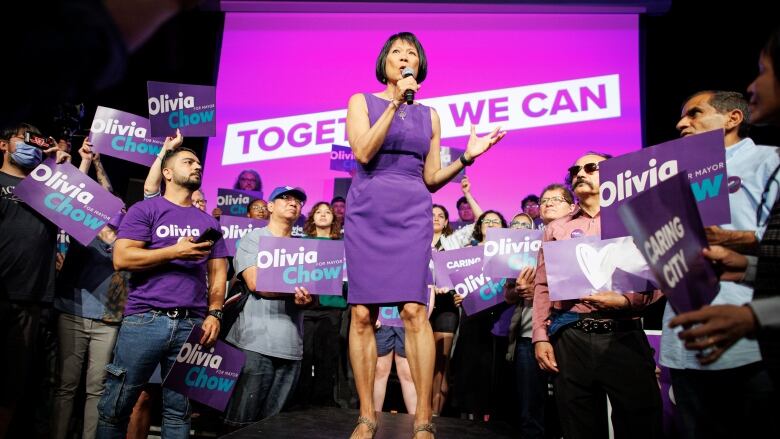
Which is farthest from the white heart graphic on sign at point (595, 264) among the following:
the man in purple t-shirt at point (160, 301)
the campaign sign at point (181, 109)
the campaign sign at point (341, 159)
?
the campaign sign at point (341, 159)

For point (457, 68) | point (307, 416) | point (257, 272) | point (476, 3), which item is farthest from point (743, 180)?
point (476, 3)

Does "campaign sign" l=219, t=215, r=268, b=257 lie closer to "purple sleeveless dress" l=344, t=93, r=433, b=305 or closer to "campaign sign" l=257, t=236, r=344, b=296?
"campaign sign" l=257, t=236, r=344, b=296

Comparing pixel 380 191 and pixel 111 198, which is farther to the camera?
pixel 111 198

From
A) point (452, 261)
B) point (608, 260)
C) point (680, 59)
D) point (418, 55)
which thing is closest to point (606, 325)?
point (608, 260)

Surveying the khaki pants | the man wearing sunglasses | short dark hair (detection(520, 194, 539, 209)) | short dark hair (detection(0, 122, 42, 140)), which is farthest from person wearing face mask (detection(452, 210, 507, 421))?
short dark hair (detection(0, 122, 42, 140))

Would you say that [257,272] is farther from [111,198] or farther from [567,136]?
[567,136]

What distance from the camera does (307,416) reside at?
297cm

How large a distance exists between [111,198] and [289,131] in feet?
11.7

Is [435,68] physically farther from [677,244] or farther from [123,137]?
[677,244]

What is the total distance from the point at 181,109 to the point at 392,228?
8.77ft

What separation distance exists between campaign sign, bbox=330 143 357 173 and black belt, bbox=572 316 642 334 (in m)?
3.91

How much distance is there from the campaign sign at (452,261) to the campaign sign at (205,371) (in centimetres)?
184

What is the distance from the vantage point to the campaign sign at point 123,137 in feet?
14.0

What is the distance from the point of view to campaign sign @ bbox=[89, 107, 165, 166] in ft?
14.0
